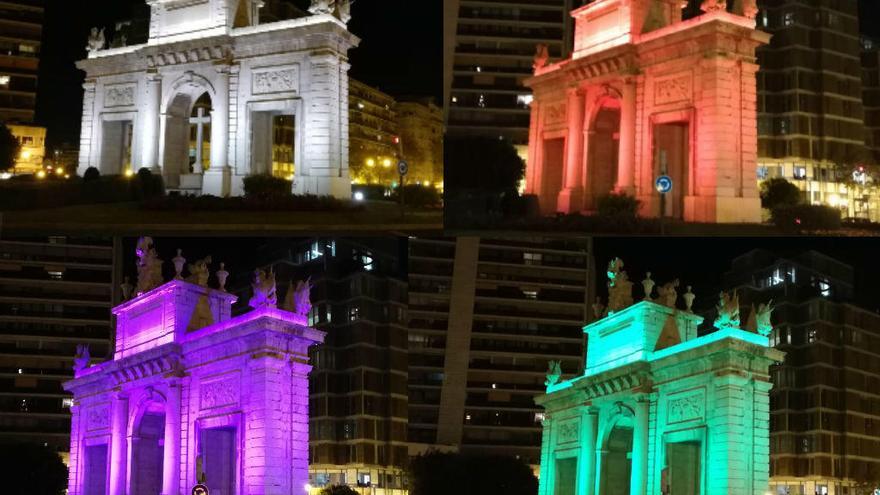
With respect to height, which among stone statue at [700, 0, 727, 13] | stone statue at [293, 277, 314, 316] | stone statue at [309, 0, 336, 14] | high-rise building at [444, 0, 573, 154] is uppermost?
high-rise building at [444, 0, 573, 154]

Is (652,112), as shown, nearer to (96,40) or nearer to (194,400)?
(194,400)

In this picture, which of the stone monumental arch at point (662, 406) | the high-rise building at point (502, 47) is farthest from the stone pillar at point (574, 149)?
the high-rise building at point (502, 47)

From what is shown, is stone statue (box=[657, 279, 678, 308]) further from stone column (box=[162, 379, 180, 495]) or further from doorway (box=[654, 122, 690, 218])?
stone column (box=[162, 379, 180, 495])

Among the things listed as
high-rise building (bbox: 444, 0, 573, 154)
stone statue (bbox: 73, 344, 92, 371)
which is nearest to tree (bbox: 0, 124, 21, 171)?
stone statue (bbox: 73, 344, 92, 371)

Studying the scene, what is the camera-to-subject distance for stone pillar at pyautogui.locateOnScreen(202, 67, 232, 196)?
47.1m

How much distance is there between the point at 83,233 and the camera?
116 feet

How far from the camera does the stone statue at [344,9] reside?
47.5 m

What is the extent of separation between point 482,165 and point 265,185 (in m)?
12.7

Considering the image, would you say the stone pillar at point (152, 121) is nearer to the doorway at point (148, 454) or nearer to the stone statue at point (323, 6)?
the stone statue at point (323, 6)

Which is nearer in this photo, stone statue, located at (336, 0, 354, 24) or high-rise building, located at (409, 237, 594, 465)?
stone statue, located at (336, 0, 354, 24)

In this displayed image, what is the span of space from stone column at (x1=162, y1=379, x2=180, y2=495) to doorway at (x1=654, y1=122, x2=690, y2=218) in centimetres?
2228

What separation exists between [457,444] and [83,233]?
2192 inches

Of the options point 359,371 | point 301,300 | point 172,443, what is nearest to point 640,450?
point 301,300

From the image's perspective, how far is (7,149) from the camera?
49.9m
